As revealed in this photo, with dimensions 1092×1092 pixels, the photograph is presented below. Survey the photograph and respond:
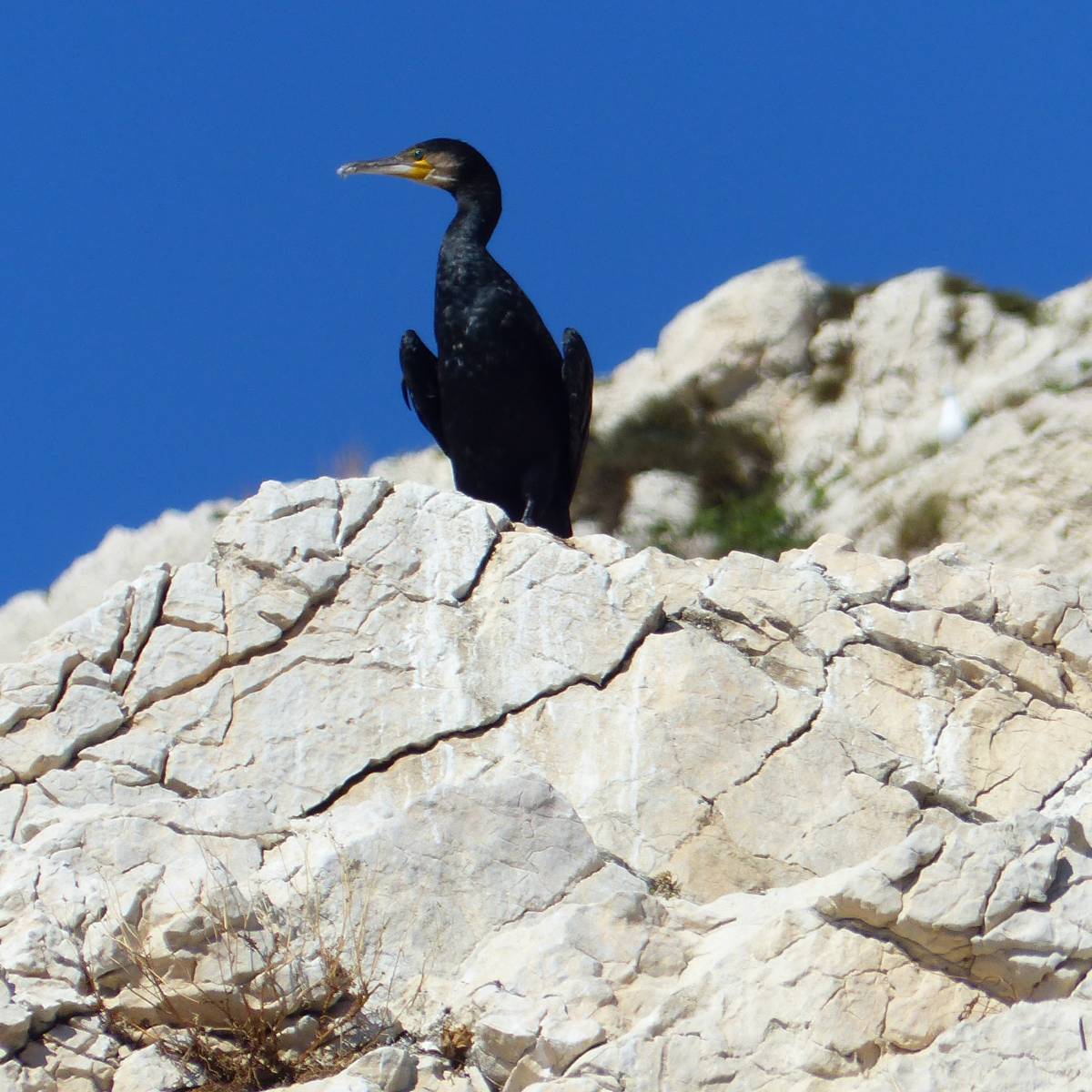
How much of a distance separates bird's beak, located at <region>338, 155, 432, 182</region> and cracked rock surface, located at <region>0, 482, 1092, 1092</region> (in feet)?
10.7

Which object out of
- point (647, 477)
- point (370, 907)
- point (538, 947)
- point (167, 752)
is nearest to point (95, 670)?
point (167, 752)

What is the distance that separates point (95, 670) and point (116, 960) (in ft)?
7.55

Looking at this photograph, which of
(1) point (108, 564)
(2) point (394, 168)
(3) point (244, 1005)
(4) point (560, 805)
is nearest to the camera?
(3) point (244, 1005)

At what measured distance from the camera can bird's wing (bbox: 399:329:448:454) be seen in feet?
35.8

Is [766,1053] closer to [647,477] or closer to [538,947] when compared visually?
[538,947]

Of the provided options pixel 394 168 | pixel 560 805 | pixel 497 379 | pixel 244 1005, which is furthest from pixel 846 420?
pixel 244 1005

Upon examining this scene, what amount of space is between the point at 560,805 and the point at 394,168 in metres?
5.79

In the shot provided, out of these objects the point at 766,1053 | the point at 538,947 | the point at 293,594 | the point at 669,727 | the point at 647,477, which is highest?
the point at 647,477

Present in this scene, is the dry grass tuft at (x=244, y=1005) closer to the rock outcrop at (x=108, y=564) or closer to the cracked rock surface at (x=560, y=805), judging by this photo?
the cracked rock surface at (x=560, y=805)

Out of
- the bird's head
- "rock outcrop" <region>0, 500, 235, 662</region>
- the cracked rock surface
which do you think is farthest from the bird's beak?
"rock outcrop" <region>0, 500, 235, 662</region>

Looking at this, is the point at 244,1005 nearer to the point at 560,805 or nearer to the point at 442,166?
the point at 560,805

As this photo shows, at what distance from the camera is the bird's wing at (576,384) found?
10492mm

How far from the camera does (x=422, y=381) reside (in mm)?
10930

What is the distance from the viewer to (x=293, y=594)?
804cm
